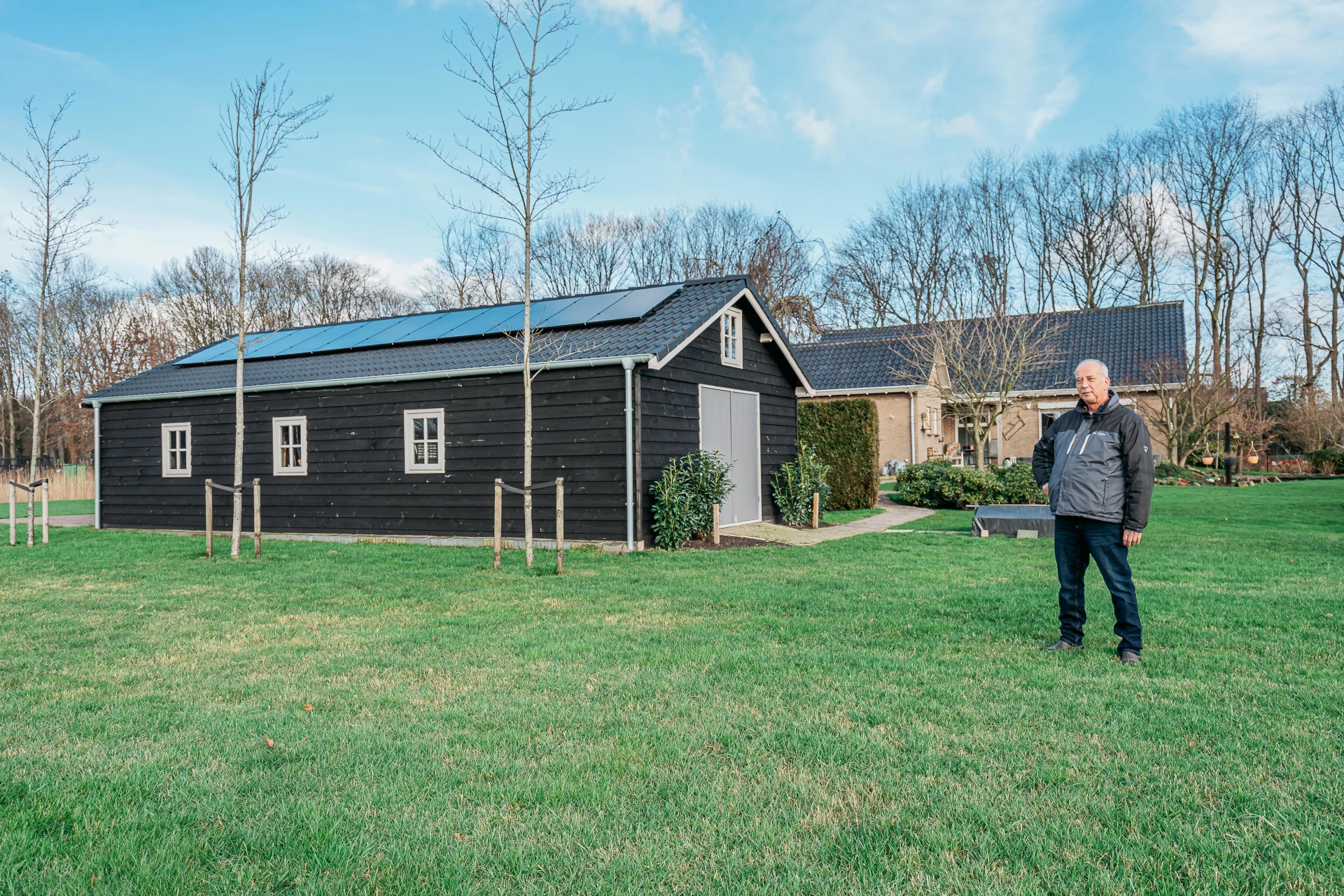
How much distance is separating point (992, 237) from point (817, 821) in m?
38.9

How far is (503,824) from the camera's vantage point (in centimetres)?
293

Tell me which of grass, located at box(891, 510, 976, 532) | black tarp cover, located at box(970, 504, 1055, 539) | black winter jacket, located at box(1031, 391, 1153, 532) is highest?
black winter jacket, located at box(1031, 391, 1153, 532)

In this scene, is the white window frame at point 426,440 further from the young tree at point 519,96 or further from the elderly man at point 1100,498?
the elderly man at point 1100,498

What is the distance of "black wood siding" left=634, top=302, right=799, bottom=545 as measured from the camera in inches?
479

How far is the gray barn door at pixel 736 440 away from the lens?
45.4ft

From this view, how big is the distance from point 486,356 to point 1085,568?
10.1 metres

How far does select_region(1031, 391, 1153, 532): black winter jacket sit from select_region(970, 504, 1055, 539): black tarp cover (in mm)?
7519

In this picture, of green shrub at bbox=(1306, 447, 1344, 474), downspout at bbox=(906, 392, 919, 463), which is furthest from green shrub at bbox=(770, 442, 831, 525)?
green shrub at bbox=(1306, 447, 1344, 474)

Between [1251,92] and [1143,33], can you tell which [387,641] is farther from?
[1251,92]


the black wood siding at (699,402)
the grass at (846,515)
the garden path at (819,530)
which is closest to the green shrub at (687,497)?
the black wood siding at (699,402)

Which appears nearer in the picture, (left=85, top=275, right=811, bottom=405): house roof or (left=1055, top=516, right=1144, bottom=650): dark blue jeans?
(left=1055, top=516, right=1144, bottom=650): dark blue jeans

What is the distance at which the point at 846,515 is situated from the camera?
17125 millimetres

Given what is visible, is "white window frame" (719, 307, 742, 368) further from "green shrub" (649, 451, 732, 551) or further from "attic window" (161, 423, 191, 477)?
"attic window" (161, 423, 191, 477)

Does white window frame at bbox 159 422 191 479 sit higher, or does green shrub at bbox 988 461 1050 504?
white window frame at bbox 159 422 191 479
